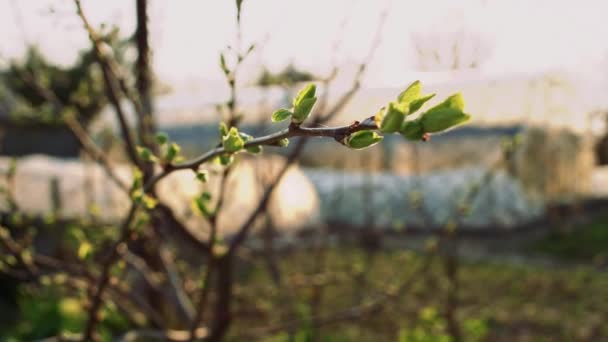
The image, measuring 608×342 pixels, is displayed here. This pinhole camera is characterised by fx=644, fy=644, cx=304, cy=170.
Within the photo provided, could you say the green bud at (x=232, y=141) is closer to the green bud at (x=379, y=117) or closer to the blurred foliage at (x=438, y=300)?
the green bud at (x=379, y=117)

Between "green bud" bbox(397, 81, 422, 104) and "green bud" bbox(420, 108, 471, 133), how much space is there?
0.06ft

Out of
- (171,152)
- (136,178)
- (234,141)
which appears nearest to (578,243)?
(136,178)

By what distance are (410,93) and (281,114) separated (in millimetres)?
122

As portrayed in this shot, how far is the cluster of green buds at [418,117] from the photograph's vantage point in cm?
48

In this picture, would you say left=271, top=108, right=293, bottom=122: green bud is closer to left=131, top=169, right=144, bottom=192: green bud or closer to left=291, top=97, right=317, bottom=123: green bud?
left=291, top=97, right=317, bottom=123: green bud

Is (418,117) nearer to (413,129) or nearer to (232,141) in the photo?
(413,129)

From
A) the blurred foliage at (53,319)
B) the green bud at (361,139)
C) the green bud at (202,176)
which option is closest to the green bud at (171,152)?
the green bud at (202,176)

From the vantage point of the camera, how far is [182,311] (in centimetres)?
193

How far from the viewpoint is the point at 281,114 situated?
Answer: 1.84 feet

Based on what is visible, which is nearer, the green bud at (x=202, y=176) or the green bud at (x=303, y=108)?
the green bud at (x=303, y=108)

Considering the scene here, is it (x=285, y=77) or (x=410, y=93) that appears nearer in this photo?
(x=410, y=93)

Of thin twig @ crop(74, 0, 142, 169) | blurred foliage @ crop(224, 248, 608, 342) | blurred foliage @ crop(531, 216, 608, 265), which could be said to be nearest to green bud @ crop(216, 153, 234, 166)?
thin twig @ crop(74, 0, 142, 169)

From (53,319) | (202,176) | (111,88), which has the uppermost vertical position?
(111,88)

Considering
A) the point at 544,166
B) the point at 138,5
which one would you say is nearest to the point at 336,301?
the point at 138,5
